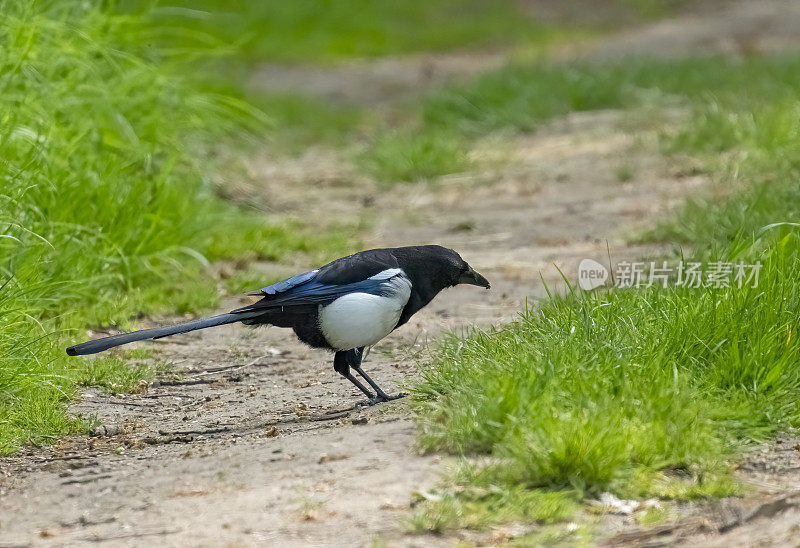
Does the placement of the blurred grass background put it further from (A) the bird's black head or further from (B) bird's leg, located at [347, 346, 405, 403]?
(A) the bird's black head

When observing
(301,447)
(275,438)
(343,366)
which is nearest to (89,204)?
(343,366)

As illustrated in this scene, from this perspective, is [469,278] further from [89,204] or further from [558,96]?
[558,96]

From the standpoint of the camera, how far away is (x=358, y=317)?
4426 millimetres

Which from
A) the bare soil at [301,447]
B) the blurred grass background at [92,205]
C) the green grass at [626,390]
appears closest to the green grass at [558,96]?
the bare soil at [301,447]

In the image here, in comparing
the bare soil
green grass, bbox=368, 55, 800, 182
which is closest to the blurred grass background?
the bare soil

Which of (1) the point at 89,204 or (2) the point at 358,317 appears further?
(1) the point at 89,204

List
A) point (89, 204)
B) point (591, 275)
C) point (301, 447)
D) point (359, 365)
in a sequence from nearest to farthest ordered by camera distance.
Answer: point (301, 447) → point (359, 365) → point (591, 275) → point (89, 204)

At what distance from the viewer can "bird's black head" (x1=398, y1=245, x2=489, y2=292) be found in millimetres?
4711

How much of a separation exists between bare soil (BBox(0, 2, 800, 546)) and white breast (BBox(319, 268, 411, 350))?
0.78 feet

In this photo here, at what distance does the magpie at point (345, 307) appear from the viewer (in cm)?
443

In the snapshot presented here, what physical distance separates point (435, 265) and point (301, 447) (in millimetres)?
1091

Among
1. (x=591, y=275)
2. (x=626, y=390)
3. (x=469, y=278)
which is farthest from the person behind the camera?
(x=591, y=275)

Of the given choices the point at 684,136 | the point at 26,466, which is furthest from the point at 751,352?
→ the point at 684,136

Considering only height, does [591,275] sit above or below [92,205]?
below
